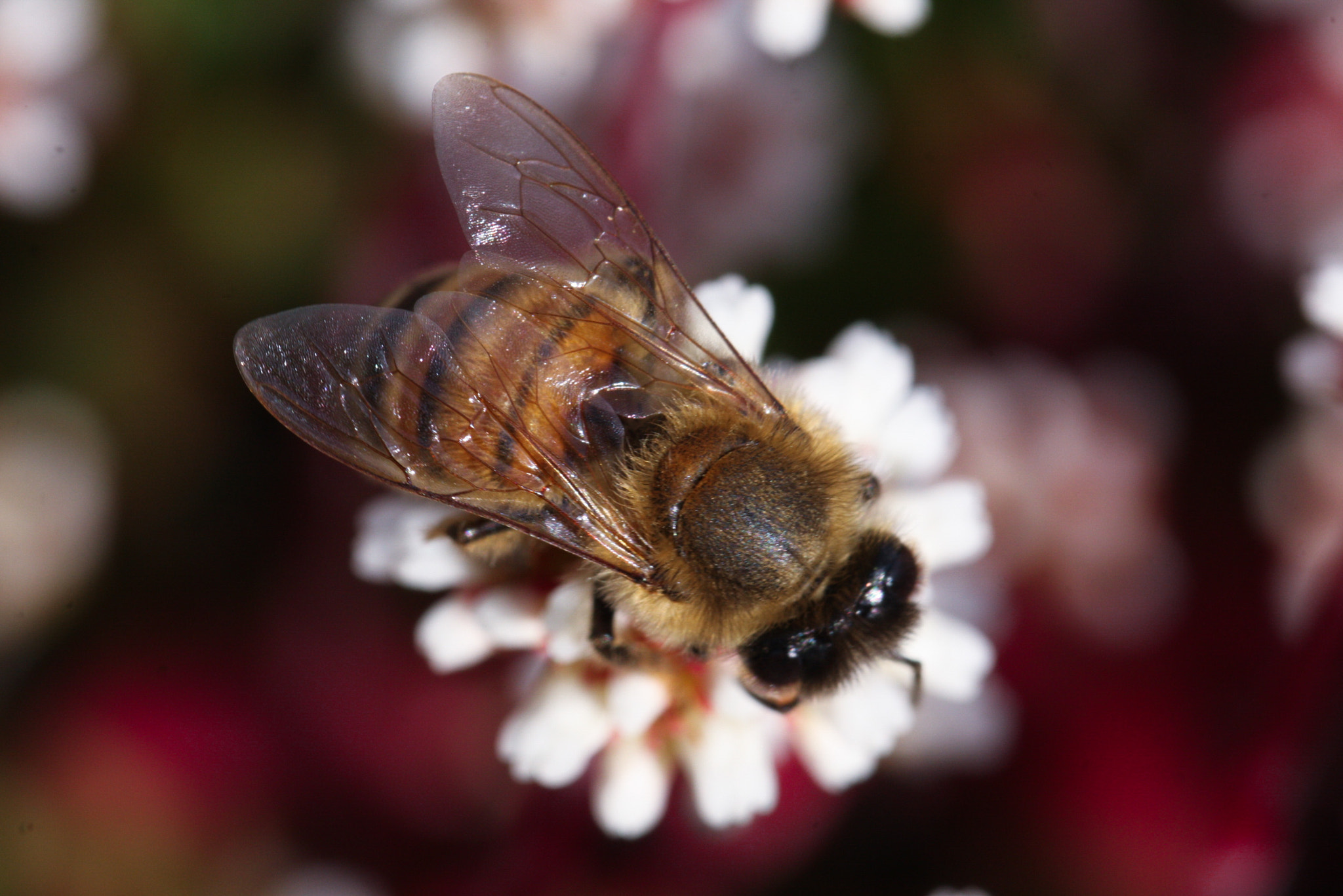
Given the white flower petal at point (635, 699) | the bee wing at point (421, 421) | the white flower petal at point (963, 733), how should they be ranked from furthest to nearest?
the white flower petal at point (963, 733) → the white flower petal at point (635, 699) → the bee wing at point (421, 421)

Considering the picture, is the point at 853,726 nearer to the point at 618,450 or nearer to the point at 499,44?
the point at 618,450

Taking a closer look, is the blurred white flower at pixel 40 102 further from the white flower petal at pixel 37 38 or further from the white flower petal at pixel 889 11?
the white flower petal at pixel 889 11

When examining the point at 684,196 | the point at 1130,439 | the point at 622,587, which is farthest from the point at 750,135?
the point at 622,587

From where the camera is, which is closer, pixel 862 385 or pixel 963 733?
pixel 862 385

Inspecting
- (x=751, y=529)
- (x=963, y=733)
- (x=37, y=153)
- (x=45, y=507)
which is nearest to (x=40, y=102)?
(x=37, y=153)

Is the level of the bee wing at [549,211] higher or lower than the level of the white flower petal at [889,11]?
lower

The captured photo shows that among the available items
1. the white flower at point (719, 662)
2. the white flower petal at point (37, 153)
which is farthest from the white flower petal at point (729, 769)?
the white flower petal at point (37, 153)

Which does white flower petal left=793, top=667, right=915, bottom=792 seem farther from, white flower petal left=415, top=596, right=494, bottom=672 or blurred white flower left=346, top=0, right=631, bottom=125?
blurred white flower left=346, top=0, right=631, bottom=125

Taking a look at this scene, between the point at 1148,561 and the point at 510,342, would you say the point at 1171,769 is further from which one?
the point at 510,342
